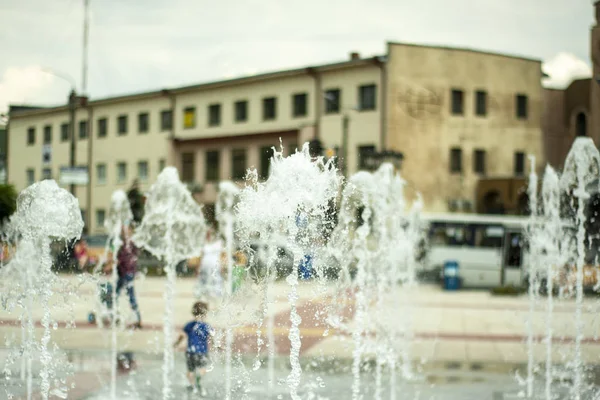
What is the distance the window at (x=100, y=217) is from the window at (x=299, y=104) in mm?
14050

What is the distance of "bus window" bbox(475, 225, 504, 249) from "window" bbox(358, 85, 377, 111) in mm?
10293

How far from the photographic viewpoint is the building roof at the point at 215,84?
32.0 m

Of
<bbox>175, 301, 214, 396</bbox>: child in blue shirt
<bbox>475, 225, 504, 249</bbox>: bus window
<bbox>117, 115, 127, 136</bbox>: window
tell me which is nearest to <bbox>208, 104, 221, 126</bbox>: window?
<bbox>117, 115, 127, 136</bbox>: window

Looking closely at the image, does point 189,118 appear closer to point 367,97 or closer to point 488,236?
point 367,97

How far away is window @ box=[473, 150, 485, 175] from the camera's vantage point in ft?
105

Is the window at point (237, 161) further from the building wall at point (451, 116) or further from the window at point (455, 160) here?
the window at point (455, 160)

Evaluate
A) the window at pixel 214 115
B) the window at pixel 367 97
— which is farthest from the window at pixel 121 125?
the window at pixel 367 97

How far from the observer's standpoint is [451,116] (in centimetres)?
3155

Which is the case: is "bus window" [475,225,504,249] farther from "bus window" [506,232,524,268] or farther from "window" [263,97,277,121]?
"window" [263,97,277,121]

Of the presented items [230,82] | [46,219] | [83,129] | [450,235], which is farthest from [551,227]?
[83,129]

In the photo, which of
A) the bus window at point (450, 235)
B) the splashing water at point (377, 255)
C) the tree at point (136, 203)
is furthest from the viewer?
the tree at point (136, 203)

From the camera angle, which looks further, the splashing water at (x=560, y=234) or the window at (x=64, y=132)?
the window at (x=64, y=132)

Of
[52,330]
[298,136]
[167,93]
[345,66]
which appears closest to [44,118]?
[167,93]

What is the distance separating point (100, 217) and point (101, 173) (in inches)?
116
